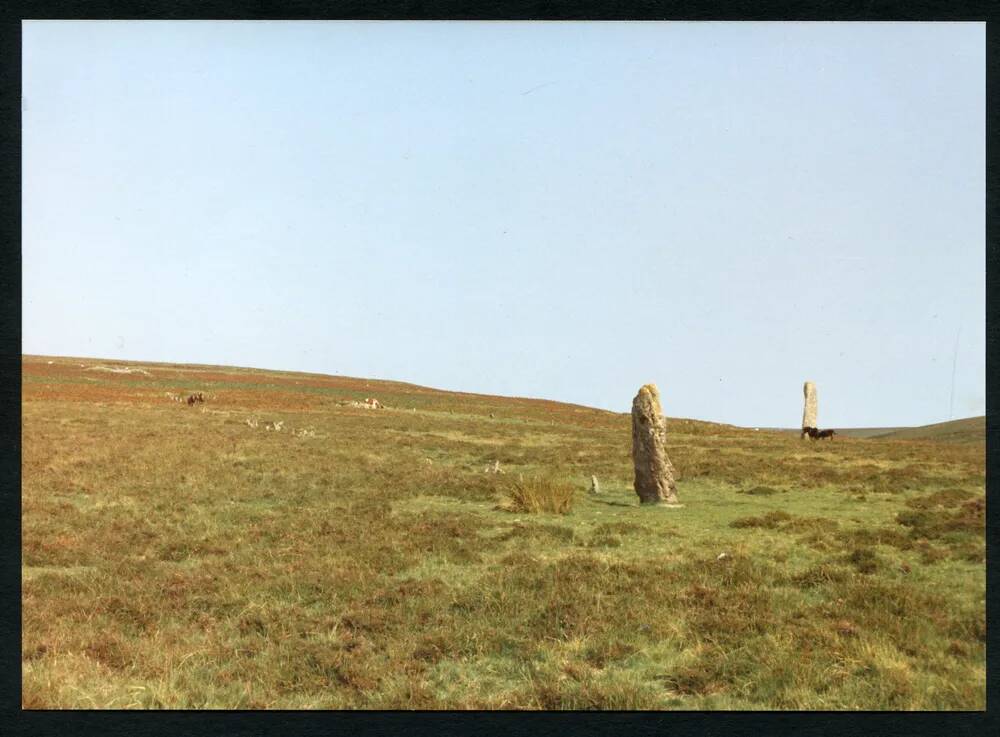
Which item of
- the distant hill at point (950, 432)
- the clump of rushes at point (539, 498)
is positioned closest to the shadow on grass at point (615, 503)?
the clump of rushes at point (539, 498)

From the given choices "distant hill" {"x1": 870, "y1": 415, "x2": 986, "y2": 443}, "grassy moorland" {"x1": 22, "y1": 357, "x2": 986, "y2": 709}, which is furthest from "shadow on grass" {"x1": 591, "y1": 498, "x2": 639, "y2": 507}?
"distant hill" {"x1": 870, "y1": 415, "x2": 986, "y2": 443}

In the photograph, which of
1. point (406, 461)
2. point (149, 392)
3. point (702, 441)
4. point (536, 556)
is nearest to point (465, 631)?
point (536, 556)

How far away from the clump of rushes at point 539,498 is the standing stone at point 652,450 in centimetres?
177

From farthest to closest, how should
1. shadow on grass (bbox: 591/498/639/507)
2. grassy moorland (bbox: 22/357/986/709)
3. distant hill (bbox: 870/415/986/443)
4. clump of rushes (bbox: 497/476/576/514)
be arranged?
distant hill (bbox: 870/415/986/443) < shadow on grass (bbox: 591/498/639/507) < clump of rushes (bbox: 497/476/576/514) < grassy moorland (bbox: 22/357/986/709)

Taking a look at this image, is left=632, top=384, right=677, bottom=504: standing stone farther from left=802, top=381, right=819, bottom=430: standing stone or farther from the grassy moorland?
left=802, top=381, right=819, bottom=430: standing stone

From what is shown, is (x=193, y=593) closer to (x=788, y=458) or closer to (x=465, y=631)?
(x=465, y=631)

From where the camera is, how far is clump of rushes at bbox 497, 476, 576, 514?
627 inches

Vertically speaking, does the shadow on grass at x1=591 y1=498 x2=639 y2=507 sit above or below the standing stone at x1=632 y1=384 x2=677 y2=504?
below

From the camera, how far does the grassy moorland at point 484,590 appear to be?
7242 mm

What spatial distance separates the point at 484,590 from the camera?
978 cm

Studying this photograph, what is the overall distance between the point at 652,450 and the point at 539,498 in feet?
9.07

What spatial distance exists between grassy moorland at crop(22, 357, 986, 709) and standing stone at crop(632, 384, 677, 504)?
1.93ft
